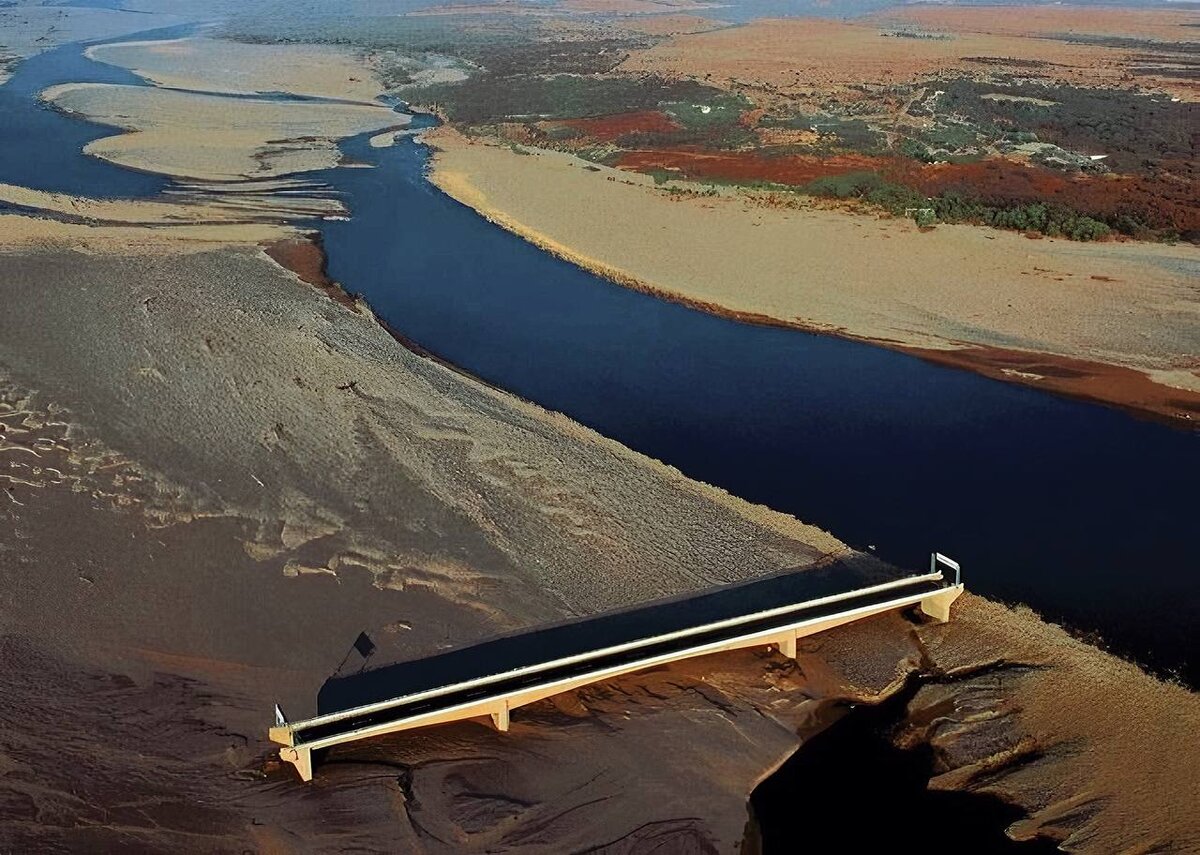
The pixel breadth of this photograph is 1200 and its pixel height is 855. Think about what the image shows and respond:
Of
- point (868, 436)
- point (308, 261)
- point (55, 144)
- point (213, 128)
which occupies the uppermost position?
point (213, 128)

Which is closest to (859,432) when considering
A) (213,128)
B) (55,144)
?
(213,128)

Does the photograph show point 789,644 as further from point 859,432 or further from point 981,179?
point 981,179

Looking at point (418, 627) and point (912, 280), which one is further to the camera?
point (912, 280)

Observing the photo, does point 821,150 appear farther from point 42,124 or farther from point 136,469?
point 42,124

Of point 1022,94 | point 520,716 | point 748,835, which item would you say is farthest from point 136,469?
point 1022,94

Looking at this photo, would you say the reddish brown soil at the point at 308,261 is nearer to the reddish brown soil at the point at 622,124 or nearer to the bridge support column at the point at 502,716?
the bridge support column at the point at 502,716

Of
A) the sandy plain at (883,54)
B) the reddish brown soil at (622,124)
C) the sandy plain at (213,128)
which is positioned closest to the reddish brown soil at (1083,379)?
the reddish brown soil at (622,124)
